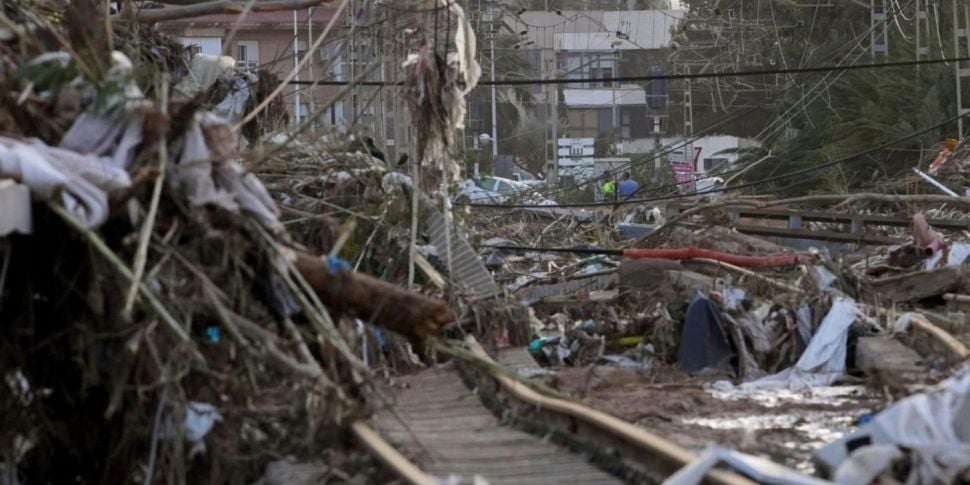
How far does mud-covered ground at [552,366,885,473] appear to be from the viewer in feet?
30.2

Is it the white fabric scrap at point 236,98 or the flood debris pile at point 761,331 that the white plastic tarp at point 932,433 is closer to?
the flood debris pile at point 761,331

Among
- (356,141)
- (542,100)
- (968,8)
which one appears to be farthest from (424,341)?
(542,100)

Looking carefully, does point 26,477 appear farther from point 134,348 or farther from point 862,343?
point 862,343

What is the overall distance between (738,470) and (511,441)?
200 cm

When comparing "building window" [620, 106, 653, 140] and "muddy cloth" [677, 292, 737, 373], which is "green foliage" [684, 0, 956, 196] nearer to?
"muddy cloth" [677, 292, 737, 373]

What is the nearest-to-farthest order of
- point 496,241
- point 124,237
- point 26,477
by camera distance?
point 124,237 → point 26,477 → point 496,241

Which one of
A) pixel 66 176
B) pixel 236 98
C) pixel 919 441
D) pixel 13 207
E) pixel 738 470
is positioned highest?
pixel 236 98

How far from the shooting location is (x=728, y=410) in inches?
438

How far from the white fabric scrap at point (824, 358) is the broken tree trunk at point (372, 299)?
471 cm

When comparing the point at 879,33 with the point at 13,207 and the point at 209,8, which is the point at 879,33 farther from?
the point at 13,207

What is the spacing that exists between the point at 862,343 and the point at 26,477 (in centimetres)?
769

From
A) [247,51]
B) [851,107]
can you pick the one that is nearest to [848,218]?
[851,107]

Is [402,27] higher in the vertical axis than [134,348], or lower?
higher

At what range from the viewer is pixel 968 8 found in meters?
31.4
